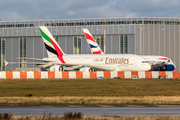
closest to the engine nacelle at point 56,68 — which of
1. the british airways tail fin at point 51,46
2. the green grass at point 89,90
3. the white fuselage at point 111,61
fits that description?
the white fuselage at point 111,61

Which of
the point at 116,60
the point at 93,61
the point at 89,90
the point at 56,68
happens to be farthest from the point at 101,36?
the point at 89,90

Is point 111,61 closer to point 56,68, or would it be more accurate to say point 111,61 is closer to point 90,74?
point 90,74

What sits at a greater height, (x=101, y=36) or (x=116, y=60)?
(x=101, y=36)

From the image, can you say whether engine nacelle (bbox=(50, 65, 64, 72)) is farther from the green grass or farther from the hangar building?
the hangar building

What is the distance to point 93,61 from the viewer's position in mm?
64562

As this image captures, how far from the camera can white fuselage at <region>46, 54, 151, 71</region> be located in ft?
196

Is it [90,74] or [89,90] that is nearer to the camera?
[89,90]

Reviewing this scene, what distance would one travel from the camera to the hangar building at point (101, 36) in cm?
8550

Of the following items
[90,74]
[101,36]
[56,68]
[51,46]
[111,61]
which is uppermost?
[101,36]

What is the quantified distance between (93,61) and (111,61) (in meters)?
4.38

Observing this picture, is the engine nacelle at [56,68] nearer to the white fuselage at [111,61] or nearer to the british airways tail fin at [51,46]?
the white fuselage at [111,61]

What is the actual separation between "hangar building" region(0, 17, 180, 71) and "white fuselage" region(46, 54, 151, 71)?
2241cm

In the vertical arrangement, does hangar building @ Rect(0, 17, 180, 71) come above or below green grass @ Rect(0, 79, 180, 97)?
above

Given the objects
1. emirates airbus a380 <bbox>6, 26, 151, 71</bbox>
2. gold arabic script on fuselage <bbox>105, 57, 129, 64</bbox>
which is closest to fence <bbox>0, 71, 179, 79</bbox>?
emirates airbus a380 <bbox>6, 26, 151, 71</bbox>
